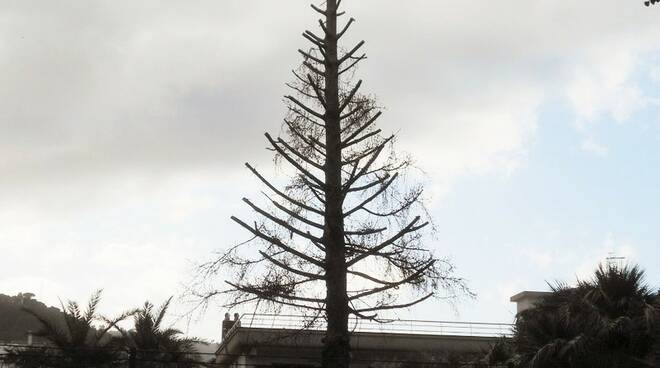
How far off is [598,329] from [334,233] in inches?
265

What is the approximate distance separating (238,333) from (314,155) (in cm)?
1320

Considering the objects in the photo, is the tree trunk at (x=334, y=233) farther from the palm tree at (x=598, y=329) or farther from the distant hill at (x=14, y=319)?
the distant hill at (x=14, y=319)

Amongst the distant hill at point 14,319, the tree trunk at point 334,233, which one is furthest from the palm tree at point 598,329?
the distant hill at point 14,319

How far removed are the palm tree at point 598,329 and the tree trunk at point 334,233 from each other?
209 inches

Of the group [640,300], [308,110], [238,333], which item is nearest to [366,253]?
[308,110]

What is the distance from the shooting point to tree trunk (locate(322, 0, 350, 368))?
48.7ft

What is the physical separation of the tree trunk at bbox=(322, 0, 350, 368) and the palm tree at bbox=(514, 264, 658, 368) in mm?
5309

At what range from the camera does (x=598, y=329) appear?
61.5ft

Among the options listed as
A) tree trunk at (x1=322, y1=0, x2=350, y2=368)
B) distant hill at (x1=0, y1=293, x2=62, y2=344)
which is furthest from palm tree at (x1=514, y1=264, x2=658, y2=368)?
distant hill at (x1=0, y1=293, x2=62, y2=344)

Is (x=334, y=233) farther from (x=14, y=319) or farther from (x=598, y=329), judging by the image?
(x=14, y=319)

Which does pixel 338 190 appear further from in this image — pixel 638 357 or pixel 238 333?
pixel 238 333

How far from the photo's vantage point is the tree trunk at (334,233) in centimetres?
1484

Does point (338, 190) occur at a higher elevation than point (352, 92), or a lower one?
lower

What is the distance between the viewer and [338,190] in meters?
15.9
